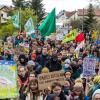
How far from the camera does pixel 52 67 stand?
14.9m

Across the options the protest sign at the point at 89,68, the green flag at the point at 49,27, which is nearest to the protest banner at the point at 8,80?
the protest sign at the point at 89,68

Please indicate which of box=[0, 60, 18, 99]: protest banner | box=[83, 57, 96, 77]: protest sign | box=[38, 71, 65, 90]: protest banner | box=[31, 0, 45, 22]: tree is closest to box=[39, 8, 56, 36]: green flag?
box=[83, 57, 96, 77]: protest sign

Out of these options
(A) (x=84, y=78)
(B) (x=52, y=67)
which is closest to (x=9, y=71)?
(A) (x=84, y=78)

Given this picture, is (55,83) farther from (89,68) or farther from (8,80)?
(89,68)

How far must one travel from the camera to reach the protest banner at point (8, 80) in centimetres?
841

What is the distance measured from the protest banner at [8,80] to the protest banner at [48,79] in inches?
52.4

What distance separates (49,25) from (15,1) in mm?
66354

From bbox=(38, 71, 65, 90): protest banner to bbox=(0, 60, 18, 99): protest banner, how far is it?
1.33 m

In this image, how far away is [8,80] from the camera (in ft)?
28.2

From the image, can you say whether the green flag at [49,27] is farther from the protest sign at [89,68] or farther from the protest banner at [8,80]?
the protest banner at [8,80]

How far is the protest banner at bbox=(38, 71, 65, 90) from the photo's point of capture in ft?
33.2

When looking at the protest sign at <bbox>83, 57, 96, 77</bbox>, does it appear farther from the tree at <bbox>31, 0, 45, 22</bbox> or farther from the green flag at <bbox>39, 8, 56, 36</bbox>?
the tree at <bbox>31, 0, 45, 22</bbox>

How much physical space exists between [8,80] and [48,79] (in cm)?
210

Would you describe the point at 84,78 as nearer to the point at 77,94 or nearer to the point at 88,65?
the point at 88,65
